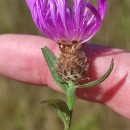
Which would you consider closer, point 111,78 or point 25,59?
point 111,78

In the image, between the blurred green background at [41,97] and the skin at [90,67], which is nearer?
the skin at [90,67]

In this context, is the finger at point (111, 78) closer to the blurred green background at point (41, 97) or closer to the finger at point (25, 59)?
the finger at point (25, 59)

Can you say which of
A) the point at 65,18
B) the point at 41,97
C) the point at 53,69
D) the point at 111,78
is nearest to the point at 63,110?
the point at 53,69

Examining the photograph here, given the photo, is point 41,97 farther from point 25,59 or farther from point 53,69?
point 53,69

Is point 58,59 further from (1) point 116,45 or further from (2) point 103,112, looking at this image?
(1) point 116,45

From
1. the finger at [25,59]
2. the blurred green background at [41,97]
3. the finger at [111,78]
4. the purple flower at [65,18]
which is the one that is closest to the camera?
the purple flower at [65,18]

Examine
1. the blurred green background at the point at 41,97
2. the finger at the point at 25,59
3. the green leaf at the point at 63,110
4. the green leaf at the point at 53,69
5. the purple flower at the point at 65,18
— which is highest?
the purple flower at the point at 65,18

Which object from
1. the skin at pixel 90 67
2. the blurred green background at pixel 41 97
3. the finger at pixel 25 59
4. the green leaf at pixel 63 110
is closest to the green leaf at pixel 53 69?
the green leaf at pixel 63 110
